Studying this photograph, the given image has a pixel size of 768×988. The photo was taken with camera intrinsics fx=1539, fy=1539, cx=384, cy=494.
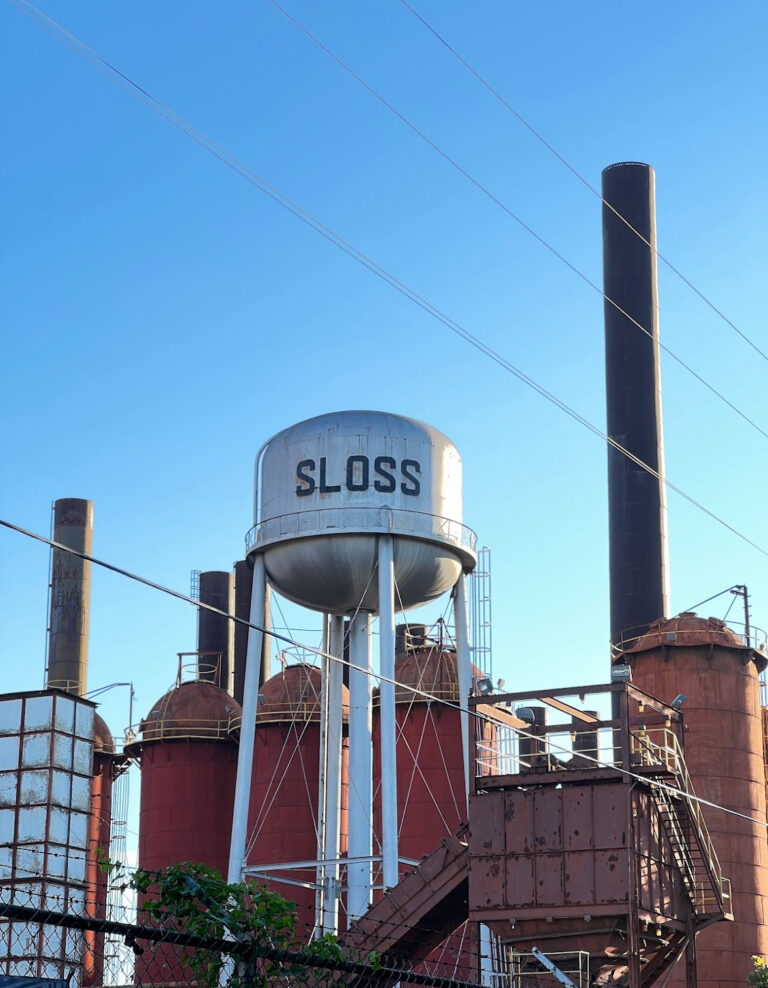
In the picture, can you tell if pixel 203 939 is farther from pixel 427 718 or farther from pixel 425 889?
pixel 427 718

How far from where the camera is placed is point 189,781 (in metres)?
45.7

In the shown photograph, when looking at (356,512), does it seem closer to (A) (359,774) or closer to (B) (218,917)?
(A) (359,774)

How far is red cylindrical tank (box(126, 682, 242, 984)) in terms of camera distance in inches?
1781

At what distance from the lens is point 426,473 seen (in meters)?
33.2

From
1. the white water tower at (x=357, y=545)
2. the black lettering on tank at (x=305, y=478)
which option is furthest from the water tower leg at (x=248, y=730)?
the black lettering on tank at (x=305, y=478)

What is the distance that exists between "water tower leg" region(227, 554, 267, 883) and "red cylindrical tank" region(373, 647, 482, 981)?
7387 millimetres

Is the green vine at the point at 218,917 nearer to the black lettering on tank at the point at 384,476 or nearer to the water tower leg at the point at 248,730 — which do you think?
the water tower leg at the point at 248,730

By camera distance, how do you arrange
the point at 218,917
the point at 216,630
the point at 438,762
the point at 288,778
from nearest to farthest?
1. the point at 218,917
2. the point at 438,762
3. the point at 288,778
4. the point at 216,630

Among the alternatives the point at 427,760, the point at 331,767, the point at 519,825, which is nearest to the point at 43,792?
the point at 331,767

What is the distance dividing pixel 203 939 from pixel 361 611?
25404 millimetres

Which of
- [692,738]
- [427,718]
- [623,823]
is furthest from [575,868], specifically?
[427,718]

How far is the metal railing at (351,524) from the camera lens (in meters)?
31.9

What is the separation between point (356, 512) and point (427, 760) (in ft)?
37.4

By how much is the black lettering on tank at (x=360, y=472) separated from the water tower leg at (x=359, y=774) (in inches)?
118
